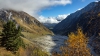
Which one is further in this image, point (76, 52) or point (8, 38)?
point (8, 38)

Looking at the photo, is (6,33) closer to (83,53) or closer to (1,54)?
(1,54)

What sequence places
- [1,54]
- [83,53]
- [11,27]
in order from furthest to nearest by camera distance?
1. [11,27]
2. [1,54]
3. [83,53]

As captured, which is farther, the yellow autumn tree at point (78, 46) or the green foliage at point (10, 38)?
the green foliage at point (10, 38)

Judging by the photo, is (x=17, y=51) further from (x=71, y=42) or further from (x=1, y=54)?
(x=71, y=42)

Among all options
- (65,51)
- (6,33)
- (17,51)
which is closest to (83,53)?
(65,51)

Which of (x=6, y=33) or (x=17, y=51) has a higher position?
(x=6, y=33)

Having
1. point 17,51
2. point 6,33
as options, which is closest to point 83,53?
point 17,51

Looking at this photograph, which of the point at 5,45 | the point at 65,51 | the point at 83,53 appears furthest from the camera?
the point at 5,45

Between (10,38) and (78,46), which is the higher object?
(10,38)

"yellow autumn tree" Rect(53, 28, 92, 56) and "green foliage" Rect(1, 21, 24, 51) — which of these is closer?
"yellow autumn tree" Rect(53, 28, 92, 56)

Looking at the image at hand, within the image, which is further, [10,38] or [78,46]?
[10,38]
